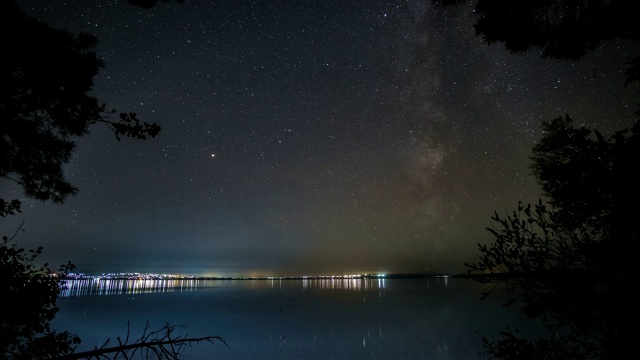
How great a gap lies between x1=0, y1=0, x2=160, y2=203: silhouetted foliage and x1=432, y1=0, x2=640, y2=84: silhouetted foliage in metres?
5.68

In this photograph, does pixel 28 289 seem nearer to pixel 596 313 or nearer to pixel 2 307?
pixel 2 307

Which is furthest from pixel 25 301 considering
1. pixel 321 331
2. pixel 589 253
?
pixel 321 331

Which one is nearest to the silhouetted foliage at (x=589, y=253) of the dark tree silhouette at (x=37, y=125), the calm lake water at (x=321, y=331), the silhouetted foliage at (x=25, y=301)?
the dark tree silhouette at (x=37, y=125)

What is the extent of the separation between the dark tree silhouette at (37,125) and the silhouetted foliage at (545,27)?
570 cm

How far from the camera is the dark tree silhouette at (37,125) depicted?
4.61 m

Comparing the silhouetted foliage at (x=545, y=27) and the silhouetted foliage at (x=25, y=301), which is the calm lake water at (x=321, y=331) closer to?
the silhouetted foliage at (x=545, y=27)

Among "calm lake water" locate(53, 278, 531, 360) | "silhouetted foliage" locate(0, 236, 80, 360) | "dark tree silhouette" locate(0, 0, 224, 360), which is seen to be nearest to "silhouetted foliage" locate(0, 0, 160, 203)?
"dark tree silhouette" locate(0, 0, 224, 360)

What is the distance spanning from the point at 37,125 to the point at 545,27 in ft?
28.6

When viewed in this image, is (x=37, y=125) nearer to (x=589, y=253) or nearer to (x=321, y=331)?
(x=589, y=253)

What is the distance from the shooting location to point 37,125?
568cm

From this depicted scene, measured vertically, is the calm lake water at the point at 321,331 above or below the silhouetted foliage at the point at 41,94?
below

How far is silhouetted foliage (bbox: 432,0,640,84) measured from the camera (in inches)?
220

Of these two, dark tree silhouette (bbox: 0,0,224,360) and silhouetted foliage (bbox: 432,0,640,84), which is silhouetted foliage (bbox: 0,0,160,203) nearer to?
dark tree silhouette (bbox: 0,0,224,360)

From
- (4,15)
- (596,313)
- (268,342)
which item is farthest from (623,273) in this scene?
(268,342)
